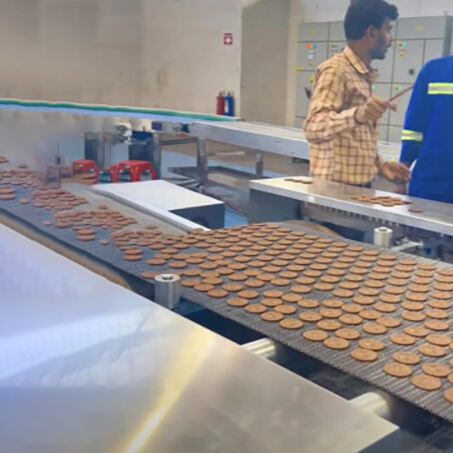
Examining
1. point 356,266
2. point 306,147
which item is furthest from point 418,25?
point 356,266

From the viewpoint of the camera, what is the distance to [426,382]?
0.70 metres

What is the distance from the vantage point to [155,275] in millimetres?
1081

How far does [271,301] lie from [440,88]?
1331 mm

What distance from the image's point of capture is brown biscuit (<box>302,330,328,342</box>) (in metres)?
0.82

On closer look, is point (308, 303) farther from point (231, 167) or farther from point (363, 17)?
point (231, 167)

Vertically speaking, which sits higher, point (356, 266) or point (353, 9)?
point (353, 9)

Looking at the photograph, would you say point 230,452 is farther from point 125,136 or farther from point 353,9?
point 125,136

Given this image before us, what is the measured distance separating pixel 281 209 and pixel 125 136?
8.82 feet

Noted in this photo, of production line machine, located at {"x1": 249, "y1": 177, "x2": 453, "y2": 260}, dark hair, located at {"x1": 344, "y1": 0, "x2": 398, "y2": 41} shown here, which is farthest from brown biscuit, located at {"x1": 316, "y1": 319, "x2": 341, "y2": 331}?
dark hair, located at {"x1": 344, "y1": 0, "x2": 398, "y2": 41}

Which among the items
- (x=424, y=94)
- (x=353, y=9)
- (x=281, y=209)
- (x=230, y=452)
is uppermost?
(x=353, y=9)

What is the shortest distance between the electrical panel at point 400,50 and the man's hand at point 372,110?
9.29 feet

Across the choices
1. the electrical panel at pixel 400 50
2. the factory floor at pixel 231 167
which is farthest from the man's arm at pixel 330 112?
the electrical panel at pixel 400 50

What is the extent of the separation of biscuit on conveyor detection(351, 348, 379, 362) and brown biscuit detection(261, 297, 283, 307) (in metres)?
0.19

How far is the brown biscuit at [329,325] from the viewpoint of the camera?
0.85 m
